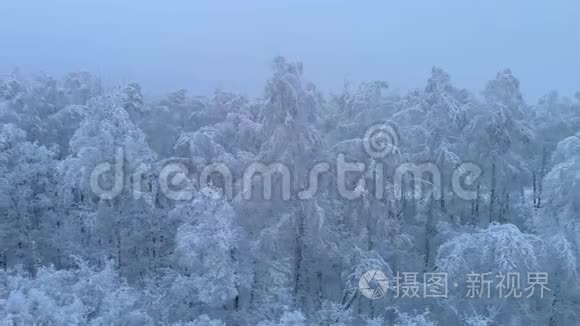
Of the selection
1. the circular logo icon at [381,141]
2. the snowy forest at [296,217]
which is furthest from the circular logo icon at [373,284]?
the circular logo icon at [381,141]

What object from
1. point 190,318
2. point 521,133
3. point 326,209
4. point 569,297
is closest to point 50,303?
point 190,318

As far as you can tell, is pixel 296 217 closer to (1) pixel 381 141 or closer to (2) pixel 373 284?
(2) pixel 373 284

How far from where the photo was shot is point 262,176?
17875 millimetres

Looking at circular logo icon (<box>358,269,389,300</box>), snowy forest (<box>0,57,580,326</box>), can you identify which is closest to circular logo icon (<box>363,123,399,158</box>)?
snowy forest (<box>0,57,580,326</box>)

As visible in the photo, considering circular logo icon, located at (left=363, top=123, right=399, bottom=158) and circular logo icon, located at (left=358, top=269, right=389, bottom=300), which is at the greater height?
circular logo icon, located at (left=363, top=123, right=399, bottom=158)

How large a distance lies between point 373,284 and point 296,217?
10.7 feet

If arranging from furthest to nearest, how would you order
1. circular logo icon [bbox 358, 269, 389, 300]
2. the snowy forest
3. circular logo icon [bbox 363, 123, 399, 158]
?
circular logo icon [bbox 363, 123, 399, 158]
circular logo icon [bbox 358, 269, 389, 300]
the snowy forest

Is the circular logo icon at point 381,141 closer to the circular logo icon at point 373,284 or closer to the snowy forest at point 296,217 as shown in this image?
the snowy forest at point 296,217

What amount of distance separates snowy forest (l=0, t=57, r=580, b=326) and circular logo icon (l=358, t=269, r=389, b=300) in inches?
2.2

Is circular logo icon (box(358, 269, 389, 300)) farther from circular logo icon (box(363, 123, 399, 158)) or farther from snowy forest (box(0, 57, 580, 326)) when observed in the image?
circular logo icon (box(363, 123, 399, 158))

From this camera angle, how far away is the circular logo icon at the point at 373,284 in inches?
674

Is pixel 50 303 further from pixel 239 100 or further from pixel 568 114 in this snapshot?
pixel 568 114

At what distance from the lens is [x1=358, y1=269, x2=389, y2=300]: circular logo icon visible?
17109 millimetres

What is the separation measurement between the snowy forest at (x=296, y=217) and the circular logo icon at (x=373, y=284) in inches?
2.2
